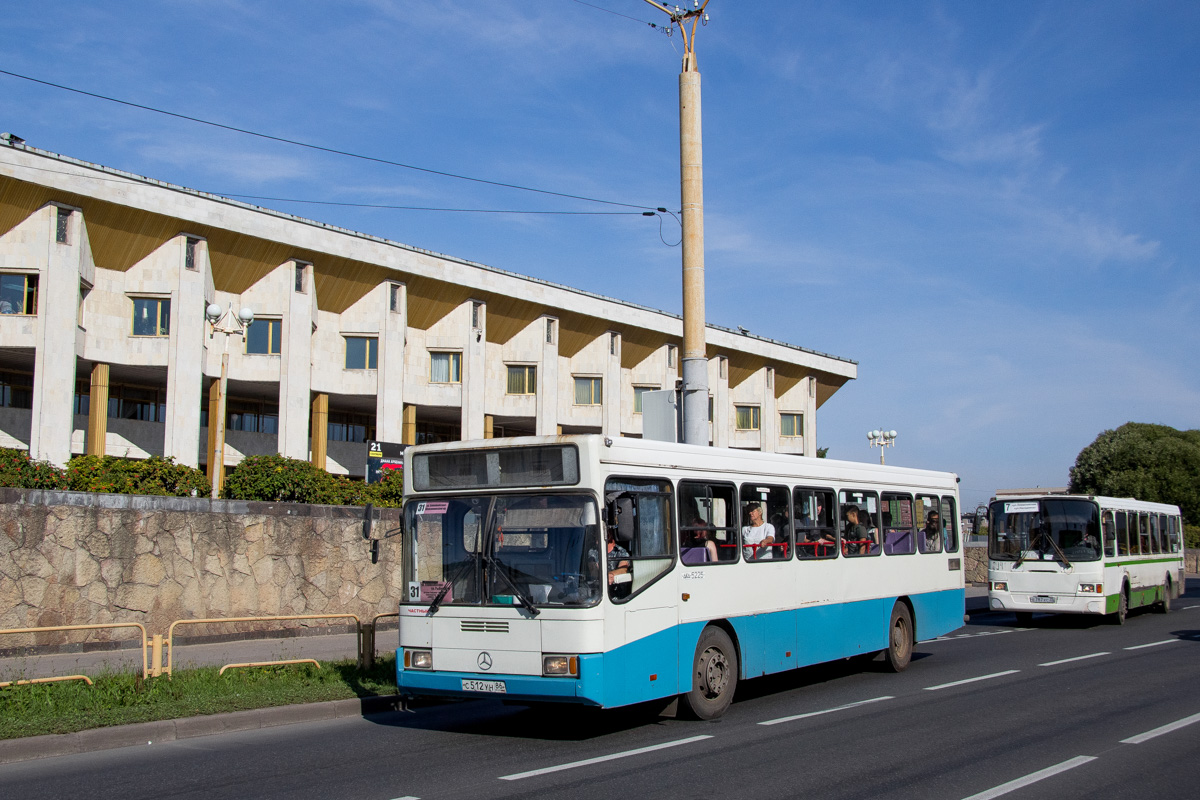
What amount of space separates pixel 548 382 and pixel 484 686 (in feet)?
140

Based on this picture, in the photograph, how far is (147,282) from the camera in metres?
37.8

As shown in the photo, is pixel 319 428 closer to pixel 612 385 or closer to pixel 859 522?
pixel 612 385

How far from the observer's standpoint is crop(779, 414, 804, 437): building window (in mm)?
67812

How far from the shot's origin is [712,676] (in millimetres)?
10531

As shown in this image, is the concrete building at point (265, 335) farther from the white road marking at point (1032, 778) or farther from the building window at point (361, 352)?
the white road marking at point (1032, 778)

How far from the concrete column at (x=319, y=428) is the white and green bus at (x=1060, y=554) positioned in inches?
1126

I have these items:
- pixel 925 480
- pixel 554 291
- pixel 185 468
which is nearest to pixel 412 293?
pixel 554 291

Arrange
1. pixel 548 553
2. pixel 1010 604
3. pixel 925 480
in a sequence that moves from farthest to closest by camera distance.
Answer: pixel 1010 604, pixel 925 480, pixel 548 553

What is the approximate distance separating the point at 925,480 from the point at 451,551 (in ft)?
27.7

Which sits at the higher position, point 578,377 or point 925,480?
point 578,377

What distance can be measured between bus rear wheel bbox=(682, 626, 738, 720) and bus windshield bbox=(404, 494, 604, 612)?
189 centimetres

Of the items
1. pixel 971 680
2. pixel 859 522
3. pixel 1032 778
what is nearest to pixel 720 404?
pixel 859 522

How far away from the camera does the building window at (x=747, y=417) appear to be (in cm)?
6488

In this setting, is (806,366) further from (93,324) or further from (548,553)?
(548,553)
